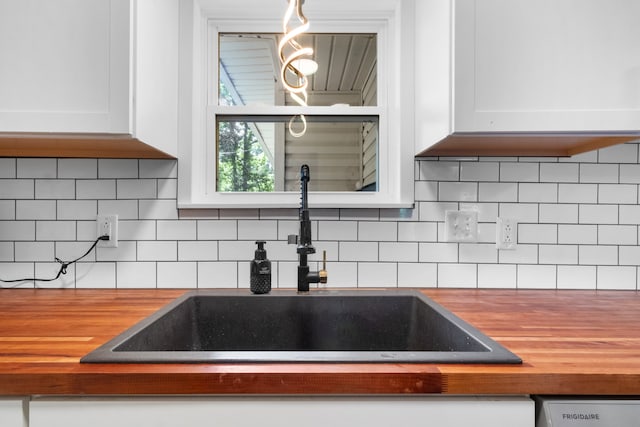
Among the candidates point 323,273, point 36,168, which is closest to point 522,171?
point 323,273

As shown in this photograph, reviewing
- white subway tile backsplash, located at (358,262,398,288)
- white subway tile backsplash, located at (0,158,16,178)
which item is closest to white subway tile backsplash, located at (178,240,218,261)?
white subway tile backsplash, located at (358,262,398,288)

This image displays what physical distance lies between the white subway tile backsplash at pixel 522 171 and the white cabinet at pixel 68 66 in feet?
4.16

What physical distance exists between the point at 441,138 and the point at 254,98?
0.78 meters

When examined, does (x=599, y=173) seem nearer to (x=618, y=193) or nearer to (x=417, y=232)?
(x=618, y=193)

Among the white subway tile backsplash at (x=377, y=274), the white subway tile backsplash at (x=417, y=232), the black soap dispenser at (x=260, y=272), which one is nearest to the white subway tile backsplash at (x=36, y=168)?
the black soap dispenser at (x=260, y=272)

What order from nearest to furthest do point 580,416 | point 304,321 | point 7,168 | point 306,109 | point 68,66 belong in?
point 580,416 < point 68,66 < point 304,321 < point 7,168 < point 306,109

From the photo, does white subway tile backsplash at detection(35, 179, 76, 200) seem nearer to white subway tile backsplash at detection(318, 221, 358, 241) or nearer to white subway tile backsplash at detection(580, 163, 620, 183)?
white subway tile backsplash at detection(318, 221, 358, 241)

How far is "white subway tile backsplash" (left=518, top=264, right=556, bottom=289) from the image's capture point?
1306 mm

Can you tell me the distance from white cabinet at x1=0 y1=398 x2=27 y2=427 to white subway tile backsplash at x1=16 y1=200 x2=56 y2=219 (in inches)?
33.8

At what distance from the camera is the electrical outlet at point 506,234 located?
130 centimetres

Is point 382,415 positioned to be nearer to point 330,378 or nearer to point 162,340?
point 330,378

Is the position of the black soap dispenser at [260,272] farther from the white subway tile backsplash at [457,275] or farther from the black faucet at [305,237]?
the white subway tile backsplash at [457,275]

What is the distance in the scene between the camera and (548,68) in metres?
0.97

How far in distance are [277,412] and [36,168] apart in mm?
1275
